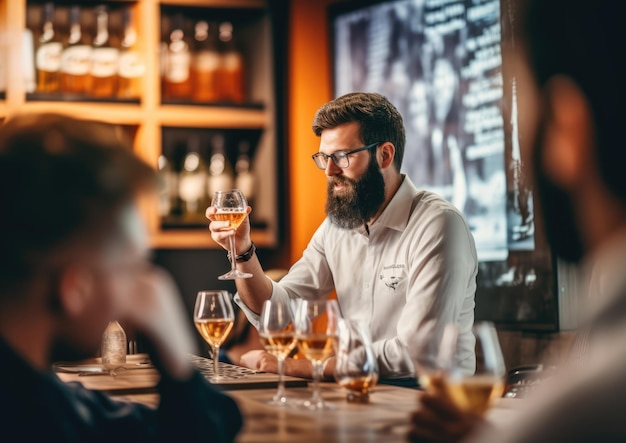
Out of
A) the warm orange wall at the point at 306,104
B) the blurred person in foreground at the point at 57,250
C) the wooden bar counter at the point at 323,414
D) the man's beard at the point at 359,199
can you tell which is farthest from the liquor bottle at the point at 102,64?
the blurred person in foreground at the point at 57,250

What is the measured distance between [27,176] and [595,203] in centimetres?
68

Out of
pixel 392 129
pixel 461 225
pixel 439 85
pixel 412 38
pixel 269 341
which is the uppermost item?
pixel 412 38

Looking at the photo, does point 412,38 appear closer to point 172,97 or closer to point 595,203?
point 172,97

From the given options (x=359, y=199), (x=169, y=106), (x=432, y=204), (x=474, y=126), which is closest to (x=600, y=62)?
(x=432, y=204)

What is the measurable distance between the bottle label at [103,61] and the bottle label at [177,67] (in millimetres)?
243

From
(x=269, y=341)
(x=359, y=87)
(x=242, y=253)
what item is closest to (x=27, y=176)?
(x=269, y=341)

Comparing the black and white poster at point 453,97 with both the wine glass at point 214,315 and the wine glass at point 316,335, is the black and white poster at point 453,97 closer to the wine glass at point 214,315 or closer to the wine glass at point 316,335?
the wine glass at point 214,315

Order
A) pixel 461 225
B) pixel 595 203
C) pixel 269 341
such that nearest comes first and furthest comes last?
pixel 595 203
pixel 269 341
pixel 461 225

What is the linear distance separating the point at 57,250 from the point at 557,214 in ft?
1.96

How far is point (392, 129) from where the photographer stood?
297cm

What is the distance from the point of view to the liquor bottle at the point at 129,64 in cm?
387

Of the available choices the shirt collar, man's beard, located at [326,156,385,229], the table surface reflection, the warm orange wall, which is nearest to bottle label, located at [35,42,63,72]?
the warm orange wall

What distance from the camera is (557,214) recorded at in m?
0.92

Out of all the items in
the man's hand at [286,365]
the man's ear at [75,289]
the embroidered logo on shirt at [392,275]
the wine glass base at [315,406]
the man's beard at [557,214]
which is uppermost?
the man's beard at [557,214]
